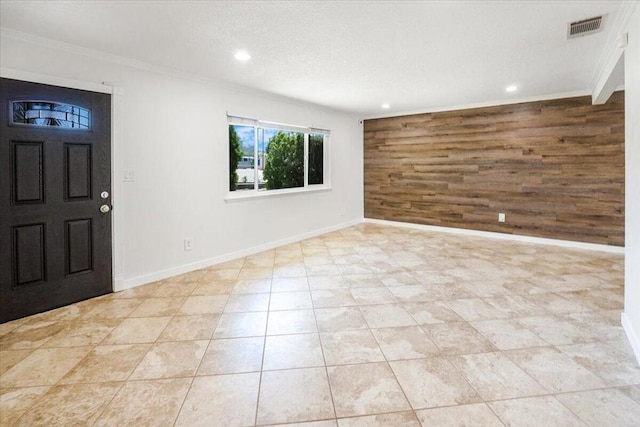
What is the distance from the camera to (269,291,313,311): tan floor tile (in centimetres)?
304

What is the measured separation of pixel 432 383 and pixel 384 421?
45cm

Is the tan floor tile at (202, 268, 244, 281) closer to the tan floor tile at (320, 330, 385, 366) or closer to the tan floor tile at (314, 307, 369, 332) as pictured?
the tan floor tile at (314, 307, 369, 332)

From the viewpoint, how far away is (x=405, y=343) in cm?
239

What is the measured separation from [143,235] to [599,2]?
445 centimetres

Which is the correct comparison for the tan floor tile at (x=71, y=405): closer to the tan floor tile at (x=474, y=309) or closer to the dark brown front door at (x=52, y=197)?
the dark brown front door at (x=52, y=197)

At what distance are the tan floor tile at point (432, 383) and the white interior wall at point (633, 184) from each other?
1.23 meters

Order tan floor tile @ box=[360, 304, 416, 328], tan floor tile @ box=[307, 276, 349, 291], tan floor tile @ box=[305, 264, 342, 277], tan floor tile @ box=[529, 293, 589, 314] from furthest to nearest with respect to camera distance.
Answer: tan floor tile @ box=[305, 264, 342, 277]
tan floor tile @ box=[307, 276, 349, 291]
tan floor tile @ box=[529, 293, 589, 314]
tan floor tile @ box=[360, 304, 416, 328]

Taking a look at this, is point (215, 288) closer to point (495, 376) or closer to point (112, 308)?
point (112, 308)

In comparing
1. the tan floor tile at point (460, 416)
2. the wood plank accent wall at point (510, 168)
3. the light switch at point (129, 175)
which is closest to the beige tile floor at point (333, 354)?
the tan floor tile at point (460, 416)

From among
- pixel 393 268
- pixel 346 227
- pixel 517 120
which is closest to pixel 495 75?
pixel 517 120

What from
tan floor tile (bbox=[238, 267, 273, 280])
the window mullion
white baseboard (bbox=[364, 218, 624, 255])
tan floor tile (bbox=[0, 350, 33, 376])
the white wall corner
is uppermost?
the white wall corner

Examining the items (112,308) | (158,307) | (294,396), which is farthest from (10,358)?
(294,396)

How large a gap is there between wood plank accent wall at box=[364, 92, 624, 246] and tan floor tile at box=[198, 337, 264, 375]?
16.3 feet

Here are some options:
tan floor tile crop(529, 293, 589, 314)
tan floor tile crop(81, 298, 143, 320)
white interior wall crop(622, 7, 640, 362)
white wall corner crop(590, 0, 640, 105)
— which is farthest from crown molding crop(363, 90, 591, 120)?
tan floor tile crop(81, 298, 143, 320)
